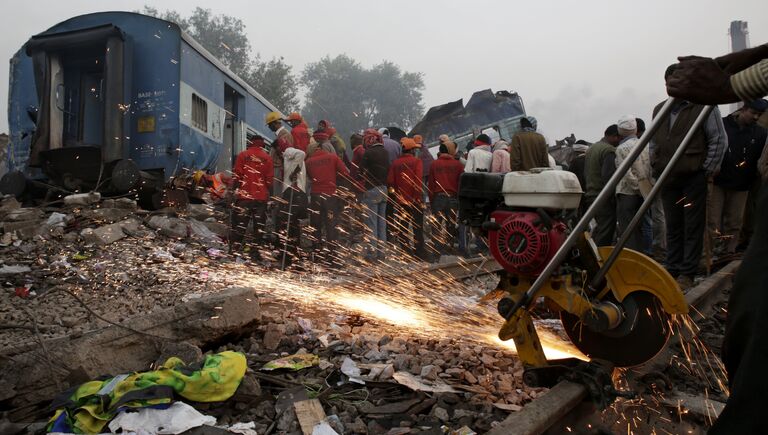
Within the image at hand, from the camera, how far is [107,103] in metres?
9.08

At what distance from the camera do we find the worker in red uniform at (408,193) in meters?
8.02

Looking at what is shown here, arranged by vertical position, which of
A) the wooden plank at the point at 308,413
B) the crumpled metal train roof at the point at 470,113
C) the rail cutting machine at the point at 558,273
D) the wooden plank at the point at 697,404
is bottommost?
the wooden plank at the point at 697,404

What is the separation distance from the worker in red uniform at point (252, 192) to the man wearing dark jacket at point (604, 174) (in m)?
4.89

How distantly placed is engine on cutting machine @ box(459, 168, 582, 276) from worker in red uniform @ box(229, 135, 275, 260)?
5155 millimetres

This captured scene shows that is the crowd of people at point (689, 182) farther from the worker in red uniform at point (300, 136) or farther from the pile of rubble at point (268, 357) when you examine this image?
the worker in red uniform at point (300, 136)

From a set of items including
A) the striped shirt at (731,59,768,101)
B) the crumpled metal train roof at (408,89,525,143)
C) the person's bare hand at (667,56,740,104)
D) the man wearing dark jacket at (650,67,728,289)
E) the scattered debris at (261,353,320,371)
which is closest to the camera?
the striped shirt at (731,59,768,101)

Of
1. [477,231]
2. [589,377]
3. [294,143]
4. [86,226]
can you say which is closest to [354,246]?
[294,143]

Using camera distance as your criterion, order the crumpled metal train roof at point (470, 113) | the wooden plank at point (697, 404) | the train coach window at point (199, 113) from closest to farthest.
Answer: the wooden plank at point (697, 404) → the train coach window at point (199, 113) → the crumpled metal train roof at point (470, 113)

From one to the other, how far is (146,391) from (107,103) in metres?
8.33

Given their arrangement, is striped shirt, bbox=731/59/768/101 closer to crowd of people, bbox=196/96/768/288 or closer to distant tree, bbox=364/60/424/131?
crowd of people, bbox=196/96/768/288

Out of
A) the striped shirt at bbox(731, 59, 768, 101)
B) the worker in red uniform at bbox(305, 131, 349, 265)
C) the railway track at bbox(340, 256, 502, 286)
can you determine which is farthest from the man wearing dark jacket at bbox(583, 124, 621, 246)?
the striped shirt at bbox(731, 59, 768, 101)

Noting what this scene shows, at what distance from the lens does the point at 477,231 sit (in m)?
3.09

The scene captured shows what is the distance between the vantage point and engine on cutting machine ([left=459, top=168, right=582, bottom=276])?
8.80 feet

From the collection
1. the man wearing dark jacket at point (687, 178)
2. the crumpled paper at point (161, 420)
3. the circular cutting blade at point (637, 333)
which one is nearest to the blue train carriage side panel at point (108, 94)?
the crumpled paper at point (161, 420)
